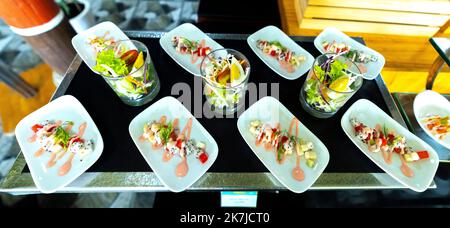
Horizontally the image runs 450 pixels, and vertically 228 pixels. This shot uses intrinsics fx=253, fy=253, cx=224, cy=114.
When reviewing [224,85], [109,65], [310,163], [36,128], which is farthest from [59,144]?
[310,163]

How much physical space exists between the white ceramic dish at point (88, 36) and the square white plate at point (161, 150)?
0.42m

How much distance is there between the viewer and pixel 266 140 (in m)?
1.01

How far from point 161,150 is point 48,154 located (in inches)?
16.9

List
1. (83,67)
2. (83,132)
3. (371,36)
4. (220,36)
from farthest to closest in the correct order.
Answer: (371,36)
(220,36)
(83,67)
(83,132)

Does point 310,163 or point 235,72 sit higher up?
point 235,72

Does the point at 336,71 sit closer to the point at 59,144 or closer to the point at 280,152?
the point at 280,152

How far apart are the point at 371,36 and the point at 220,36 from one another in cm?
108

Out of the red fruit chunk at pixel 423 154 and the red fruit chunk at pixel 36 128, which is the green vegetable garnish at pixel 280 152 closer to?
the red fruit chunk at pixel 423 154

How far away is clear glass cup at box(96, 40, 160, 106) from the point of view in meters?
1.01

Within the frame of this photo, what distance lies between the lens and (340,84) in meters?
1.02

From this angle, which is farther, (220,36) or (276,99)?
(220,36)

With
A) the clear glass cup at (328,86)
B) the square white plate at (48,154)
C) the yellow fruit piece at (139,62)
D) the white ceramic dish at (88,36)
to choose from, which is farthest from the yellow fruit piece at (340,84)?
the white ceramic dish at (88,36)

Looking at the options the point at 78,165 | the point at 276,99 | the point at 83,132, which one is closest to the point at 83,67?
the point at 83,132
